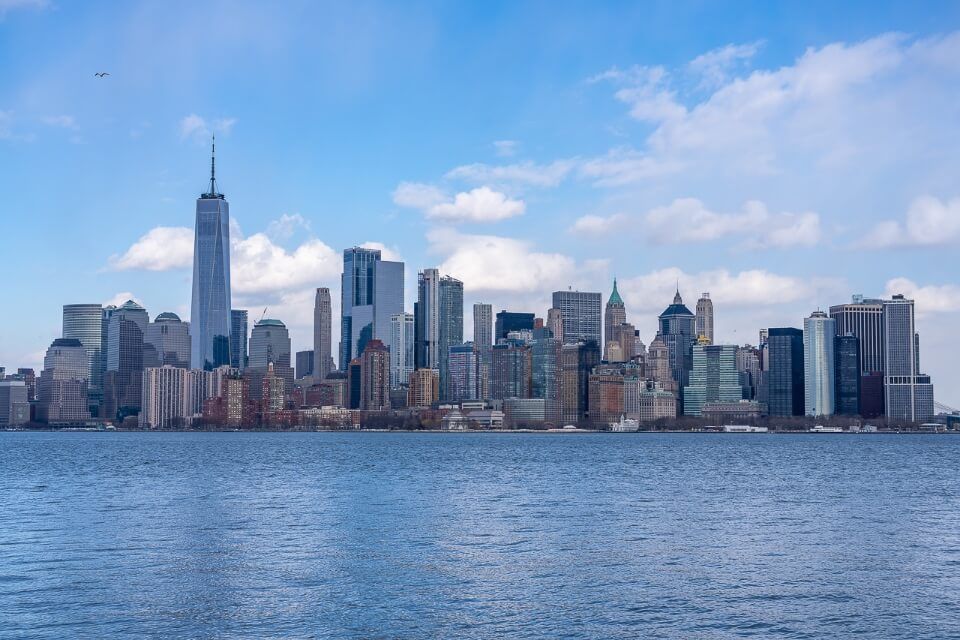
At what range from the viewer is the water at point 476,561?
116ft

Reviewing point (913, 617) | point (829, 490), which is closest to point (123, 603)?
point (913, 617)

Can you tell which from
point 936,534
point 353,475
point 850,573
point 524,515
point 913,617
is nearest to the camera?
point 913,617

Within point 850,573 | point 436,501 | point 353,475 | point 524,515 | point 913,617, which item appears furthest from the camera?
point 353,475

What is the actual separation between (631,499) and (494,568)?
107 feet

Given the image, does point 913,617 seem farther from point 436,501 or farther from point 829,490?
point 829,490

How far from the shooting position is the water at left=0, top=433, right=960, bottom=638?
35406 millimetres

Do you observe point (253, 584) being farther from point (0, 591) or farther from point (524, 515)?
point (524, 515)

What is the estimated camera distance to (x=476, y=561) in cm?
4594

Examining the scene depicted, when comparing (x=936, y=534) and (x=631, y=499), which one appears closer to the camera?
(x=936, y=534)

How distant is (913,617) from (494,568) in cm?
1573

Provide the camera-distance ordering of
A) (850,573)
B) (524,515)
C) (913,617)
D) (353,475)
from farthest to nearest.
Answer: (353,475)
(524,515)
(850,573)
(913,617)

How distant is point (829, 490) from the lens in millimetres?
85688

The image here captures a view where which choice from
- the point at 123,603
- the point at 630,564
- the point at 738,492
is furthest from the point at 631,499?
the point at 123,603

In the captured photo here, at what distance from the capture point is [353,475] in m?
101
